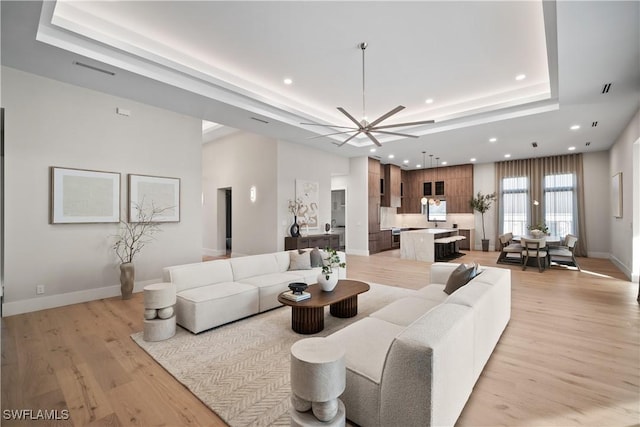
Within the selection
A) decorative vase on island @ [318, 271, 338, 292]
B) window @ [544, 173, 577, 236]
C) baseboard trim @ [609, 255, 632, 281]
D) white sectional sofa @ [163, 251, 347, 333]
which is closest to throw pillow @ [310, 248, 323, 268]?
white sectional sofa @ [163, 251, 347, 333]

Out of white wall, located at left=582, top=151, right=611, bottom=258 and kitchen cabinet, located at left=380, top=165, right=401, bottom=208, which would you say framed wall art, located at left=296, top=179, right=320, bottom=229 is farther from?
white wall, located at left=582, top=151, right=611, bottom=258

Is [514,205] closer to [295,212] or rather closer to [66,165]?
[295,212]

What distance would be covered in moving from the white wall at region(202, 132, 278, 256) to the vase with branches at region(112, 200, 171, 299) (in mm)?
2679

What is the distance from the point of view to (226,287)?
3.70 m

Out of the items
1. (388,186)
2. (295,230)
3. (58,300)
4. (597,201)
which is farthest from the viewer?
(388,186)

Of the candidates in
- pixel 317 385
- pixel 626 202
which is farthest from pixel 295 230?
pixel 626 202

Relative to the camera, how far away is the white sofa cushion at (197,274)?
140 inches

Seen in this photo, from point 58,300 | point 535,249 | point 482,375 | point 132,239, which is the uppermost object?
point 132,239

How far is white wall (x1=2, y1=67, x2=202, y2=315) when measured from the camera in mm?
3848

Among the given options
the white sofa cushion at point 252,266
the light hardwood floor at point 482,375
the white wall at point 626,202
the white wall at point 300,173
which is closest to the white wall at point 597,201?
the white wall at point 626,202

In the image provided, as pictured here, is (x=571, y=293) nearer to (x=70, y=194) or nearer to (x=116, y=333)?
(x=116, y=333)

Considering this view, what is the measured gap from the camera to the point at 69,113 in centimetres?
426

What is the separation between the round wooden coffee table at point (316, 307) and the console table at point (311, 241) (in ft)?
11.5

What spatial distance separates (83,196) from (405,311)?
4.86 m
